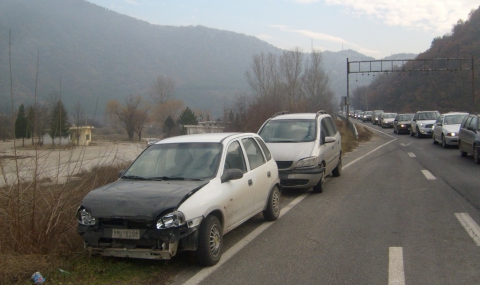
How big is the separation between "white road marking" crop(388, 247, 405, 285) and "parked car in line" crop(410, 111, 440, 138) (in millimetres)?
28879

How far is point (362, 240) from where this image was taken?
6.84 metres

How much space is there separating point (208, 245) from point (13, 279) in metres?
2.24

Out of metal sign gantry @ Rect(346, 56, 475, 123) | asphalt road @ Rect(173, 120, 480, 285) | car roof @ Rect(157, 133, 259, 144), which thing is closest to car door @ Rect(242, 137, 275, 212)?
car roof @ Rect(157, 133, 259, 144)

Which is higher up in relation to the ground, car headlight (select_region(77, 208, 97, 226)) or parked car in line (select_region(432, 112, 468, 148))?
parked car in line (select_region(432, 112, 468, 148))

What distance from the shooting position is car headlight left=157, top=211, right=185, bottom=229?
5359 millimetres

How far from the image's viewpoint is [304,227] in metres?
7.79

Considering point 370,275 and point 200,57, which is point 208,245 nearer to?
point 370,275

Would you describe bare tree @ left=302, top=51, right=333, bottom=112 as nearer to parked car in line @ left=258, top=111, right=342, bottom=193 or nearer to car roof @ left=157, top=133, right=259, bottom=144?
parked car in line @ left=258, top=111, right=342, bottom=193

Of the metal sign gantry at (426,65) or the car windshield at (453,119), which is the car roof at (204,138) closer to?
the car windshield at (453,119)

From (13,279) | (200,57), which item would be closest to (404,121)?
(13,279)

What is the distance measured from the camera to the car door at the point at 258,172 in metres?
7.49

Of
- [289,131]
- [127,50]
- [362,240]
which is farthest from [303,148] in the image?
[127,50]

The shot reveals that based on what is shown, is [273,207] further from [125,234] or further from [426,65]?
[426,65]

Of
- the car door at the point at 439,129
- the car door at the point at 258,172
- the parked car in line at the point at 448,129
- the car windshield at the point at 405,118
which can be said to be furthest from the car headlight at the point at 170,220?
the car windshield at the point at 405,118
